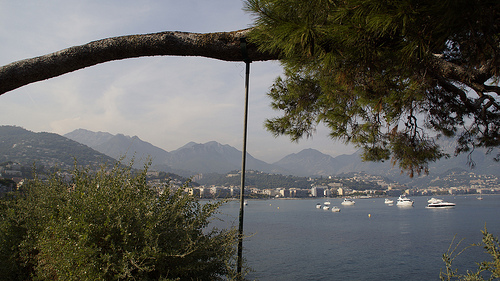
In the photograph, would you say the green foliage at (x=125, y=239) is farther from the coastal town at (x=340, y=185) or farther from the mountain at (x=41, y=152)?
the coastal town at (x=340, y=185)

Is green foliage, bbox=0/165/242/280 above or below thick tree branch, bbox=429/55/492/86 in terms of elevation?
below

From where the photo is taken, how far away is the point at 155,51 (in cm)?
250

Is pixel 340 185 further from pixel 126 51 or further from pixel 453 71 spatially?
pixel 126 51

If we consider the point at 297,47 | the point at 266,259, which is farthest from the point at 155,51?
the point at 266,259

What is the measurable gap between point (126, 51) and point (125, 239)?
153cm

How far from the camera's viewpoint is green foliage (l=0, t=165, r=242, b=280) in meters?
1.56

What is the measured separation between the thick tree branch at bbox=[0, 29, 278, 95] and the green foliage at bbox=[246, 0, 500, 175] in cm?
24

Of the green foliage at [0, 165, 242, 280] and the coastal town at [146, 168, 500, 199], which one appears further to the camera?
the coastal town at [146, 168, 500, 199]

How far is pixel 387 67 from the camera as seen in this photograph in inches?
102

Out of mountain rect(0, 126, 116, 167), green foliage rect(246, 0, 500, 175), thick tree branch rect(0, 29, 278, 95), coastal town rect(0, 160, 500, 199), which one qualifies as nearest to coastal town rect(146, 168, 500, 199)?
coastal town rect(0, 160, 500, 199)

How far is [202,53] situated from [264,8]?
0.66 m

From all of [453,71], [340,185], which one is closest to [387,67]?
[453,71]

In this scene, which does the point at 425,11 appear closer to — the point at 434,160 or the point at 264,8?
the point at 264,8

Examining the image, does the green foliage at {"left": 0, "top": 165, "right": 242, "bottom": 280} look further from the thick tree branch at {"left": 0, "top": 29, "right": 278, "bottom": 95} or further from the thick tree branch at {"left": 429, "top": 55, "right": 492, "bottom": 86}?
the thick tree branch at {"left": 429, "top": 55, "right": 492, "bottom": 86}
